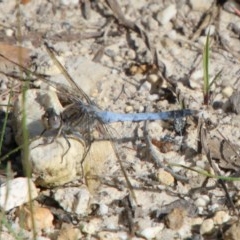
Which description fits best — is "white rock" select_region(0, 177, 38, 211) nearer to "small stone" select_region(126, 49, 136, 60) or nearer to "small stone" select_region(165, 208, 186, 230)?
"small stone" select_region(165, 208, 186, 230)

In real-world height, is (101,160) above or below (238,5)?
below

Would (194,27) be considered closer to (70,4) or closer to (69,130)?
(70,4)

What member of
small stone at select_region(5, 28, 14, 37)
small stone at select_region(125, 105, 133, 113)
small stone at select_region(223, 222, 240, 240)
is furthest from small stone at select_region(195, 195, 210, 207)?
small stone at select_region(5, 28, 14, 37)

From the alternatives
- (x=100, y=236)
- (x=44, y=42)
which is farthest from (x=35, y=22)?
(x=100, y=236)

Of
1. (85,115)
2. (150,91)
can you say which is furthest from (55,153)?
(150,91)

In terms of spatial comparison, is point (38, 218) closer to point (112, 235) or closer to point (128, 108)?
point (112, 235)

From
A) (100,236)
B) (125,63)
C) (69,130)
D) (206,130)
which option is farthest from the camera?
(125,63)
